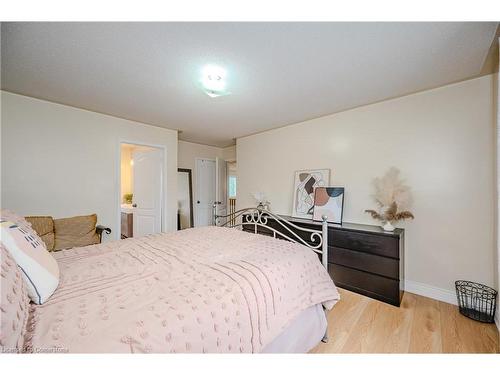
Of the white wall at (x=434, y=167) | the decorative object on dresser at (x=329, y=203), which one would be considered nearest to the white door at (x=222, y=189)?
the decorative object on dresser at (x=329, y=203)

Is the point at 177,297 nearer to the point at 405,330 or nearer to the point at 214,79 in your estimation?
the point at 214,79

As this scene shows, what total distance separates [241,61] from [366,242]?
230cm

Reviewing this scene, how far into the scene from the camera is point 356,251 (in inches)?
96.0

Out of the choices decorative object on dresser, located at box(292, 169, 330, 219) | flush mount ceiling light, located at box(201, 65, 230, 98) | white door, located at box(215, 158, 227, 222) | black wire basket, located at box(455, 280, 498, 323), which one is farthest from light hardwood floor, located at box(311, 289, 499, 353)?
white door, located at box(215, 158, 227, 222)

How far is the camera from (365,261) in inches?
93.2

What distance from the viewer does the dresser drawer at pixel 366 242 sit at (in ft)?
7.20

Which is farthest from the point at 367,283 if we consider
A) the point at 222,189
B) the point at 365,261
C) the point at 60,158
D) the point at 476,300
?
the point at 60,158

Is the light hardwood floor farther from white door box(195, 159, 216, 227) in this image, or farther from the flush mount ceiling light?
white door box(195, 159, 216, 227)

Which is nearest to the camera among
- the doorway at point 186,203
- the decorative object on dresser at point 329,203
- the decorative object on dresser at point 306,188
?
the decorative object on dresser at point 329,203

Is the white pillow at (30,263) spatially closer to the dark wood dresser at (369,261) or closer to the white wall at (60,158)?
the white wall at (60,158)

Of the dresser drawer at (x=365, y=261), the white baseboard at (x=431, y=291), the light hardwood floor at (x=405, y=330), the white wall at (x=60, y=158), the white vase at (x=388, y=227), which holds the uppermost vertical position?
the white wall at (x=60, y=158)

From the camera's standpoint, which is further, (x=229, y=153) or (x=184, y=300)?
(x=229, y=153)

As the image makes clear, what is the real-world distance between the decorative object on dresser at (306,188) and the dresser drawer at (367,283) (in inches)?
36.0
